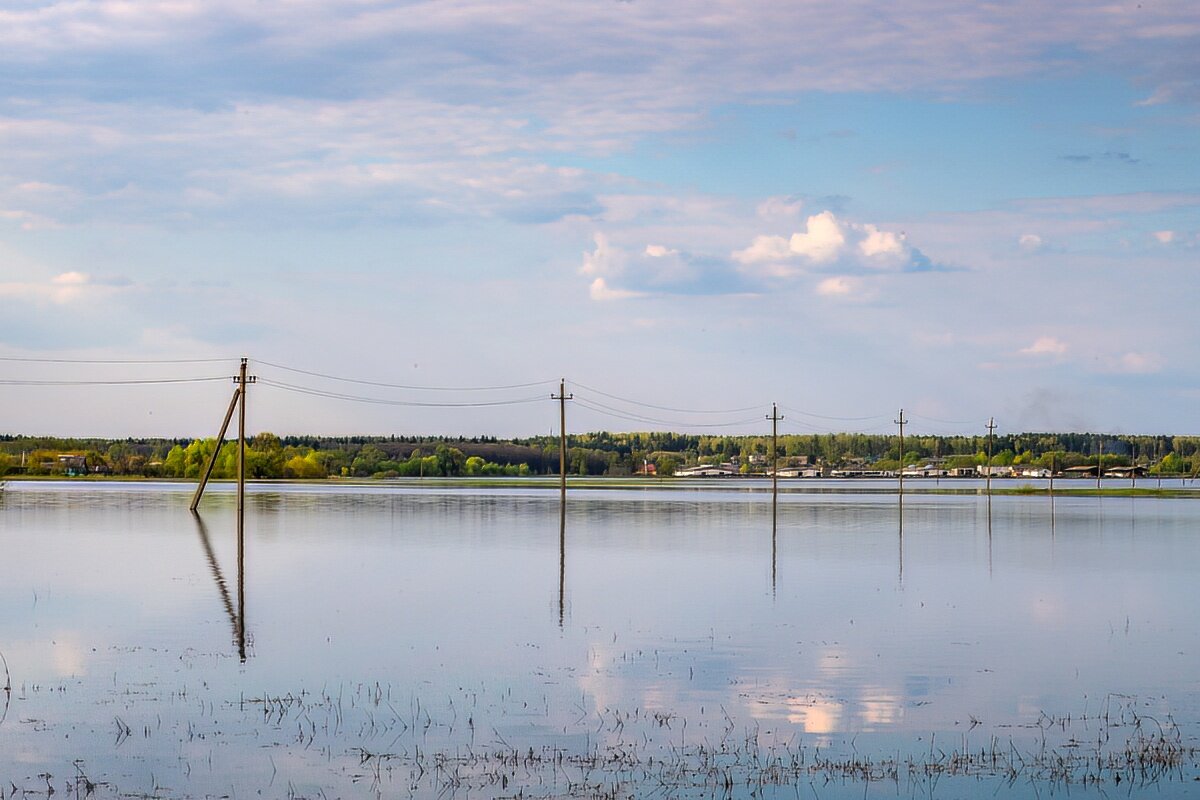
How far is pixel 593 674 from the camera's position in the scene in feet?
68.6

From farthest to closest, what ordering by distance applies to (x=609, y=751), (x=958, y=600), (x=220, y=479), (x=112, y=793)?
(x=220, y=479), (x=958, y=600), (x=609, y=751), (x=112, y=793)

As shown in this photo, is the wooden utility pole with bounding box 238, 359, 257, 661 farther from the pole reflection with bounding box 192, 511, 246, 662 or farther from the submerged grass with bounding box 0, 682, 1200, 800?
the submerged grass with bounding box 0, 682, 1200, 800

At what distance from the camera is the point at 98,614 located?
2823cm

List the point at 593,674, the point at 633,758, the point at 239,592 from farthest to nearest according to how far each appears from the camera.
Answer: the point at 239,592, the point at 593,674, the point at 633,758

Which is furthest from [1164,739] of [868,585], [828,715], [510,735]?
[868,585]

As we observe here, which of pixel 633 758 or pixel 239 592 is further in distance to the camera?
pixel 239 592

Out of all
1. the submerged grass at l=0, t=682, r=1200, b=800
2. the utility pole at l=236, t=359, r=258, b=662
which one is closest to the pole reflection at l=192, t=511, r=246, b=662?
the utility pole at l=236, t=359, r=258, b=662

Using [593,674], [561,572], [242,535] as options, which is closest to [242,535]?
[242,535]

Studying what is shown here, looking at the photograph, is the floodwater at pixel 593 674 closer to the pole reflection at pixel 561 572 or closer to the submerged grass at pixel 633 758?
the submerged grass at pixel 633 758

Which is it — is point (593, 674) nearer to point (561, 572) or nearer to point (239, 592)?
point (239, 592)

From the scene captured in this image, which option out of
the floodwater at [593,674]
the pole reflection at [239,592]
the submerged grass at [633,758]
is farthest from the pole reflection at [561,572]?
the submerged grass at [633,758]

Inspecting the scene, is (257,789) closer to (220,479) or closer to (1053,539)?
(1053,539)

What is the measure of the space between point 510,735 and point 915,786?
500 centimetres

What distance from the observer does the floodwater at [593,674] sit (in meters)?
14.7
